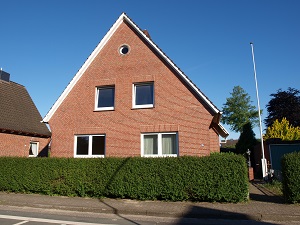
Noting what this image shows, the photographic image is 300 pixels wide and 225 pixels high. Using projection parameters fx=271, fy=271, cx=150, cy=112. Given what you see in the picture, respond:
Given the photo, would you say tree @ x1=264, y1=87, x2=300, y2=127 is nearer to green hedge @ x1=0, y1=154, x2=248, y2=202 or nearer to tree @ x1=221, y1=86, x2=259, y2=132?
tree @ x1=221, y1=86, x2=259, y2=132

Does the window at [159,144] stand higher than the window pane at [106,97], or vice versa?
the window pane at [106,97]

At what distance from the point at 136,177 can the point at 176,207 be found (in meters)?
2.30

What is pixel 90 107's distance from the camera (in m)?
15.4

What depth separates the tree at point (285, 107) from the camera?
135 ft

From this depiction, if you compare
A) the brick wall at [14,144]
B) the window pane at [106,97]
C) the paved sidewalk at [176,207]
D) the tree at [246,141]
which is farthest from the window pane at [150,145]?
the tree at [246,141]

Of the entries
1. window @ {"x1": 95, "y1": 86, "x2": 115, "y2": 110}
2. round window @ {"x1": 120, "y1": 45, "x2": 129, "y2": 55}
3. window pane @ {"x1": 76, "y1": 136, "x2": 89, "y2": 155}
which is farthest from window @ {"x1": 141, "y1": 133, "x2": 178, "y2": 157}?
round window @ {"x1": 120, "y1": 45, "x2": 129, "y2": 55}

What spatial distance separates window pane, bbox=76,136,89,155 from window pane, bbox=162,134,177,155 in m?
4.33

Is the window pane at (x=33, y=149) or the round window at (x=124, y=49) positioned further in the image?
the window pane at (x=33, y=149)

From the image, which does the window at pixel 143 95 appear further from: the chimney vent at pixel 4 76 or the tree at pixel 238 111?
the tree at pixel 238 111

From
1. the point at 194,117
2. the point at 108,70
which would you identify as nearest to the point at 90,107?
the point at 108,70

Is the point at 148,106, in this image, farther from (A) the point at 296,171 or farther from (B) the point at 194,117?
(A) the point at 296,171

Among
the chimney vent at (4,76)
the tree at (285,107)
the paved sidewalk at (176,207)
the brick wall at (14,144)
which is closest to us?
the paved sidewalk at (176,207)

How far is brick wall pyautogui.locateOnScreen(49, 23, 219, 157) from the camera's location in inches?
541

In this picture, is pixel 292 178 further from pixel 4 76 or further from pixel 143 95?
pixel 4 76
